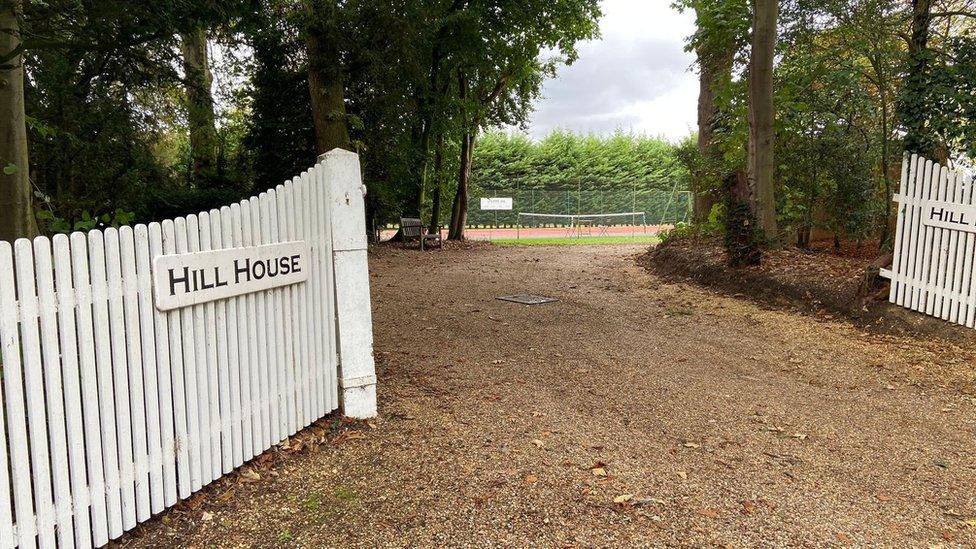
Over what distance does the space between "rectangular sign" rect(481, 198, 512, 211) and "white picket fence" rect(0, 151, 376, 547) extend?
2493 cm

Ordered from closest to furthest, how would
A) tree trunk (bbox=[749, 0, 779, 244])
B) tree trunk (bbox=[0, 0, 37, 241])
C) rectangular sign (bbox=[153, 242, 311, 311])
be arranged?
rectangular sign (bbox=[153, 242, 311, 311]) < tree trunk (bbox=[0, 0, 37, 241]) < tree trunk (bbox=[749, 0, 779, 244])

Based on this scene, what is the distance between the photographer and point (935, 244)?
20.5 feet

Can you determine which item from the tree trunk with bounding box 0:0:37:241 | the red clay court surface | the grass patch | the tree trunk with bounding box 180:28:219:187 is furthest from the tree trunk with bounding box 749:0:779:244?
the red clay court surface

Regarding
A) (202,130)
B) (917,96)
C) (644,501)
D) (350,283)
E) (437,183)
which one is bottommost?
(644,501)

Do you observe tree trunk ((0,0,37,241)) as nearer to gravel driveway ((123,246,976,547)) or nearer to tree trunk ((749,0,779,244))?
gravel driveway ((123,246,976,547))

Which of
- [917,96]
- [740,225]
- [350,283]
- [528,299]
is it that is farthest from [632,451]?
[740,225]

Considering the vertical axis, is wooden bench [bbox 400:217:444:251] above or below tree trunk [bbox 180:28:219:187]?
below

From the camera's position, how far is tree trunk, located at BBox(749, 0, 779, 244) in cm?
998

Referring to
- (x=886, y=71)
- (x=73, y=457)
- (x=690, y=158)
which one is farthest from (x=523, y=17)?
(x=73, y=457)

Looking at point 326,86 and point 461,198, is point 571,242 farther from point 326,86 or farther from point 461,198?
point 326,86

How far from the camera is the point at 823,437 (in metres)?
3.88

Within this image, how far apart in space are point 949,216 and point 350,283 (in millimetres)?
5761

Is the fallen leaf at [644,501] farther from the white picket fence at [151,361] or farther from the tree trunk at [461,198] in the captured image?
the tree trunk at [461,198]

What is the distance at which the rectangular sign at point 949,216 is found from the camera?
5.81 metres
